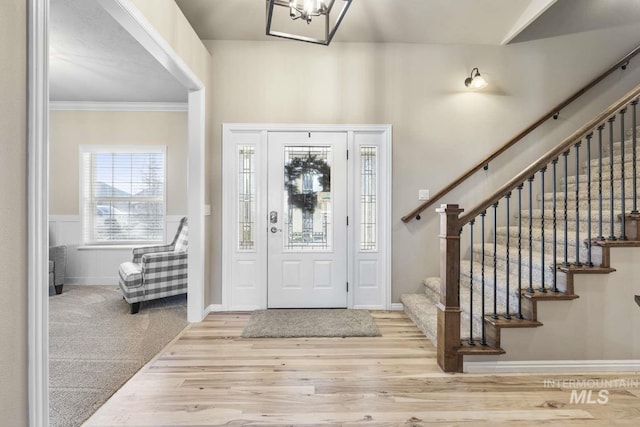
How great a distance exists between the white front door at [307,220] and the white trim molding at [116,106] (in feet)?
6.83

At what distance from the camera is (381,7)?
10.3ft

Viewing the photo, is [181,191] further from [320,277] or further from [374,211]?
[374,211]

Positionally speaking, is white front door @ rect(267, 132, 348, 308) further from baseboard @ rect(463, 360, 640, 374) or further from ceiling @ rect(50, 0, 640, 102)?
baseboard @ rect(463, 360, 640, 374)

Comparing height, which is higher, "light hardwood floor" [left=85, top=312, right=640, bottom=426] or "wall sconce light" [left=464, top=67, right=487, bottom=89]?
"wall sconce light" [left=464, top=67, right=487, bottom=89]

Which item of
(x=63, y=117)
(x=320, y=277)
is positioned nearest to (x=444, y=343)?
(x=320, y=277)

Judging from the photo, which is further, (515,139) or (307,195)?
(307,195)

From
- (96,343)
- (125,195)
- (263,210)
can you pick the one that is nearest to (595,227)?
(263,210)

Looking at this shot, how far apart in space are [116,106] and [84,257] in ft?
7.22

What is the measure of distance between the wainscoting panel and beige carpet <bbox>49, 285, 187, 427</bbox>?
41cm

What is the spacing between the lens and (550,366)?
2.18 metres

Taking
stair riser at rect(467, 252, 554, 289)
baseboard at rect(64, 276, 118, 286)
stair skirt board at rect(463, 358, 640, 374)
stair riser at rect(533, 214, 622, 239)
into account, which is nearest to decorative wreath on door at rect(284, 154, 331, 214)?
stair riser at rect(467, 252, 554, 289)

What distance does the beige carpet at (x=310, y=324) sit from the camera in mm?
2842

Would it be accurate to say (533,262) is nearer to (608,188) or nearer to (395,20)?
(608,188)

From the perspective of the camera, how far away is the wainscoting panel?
14.9 ft
